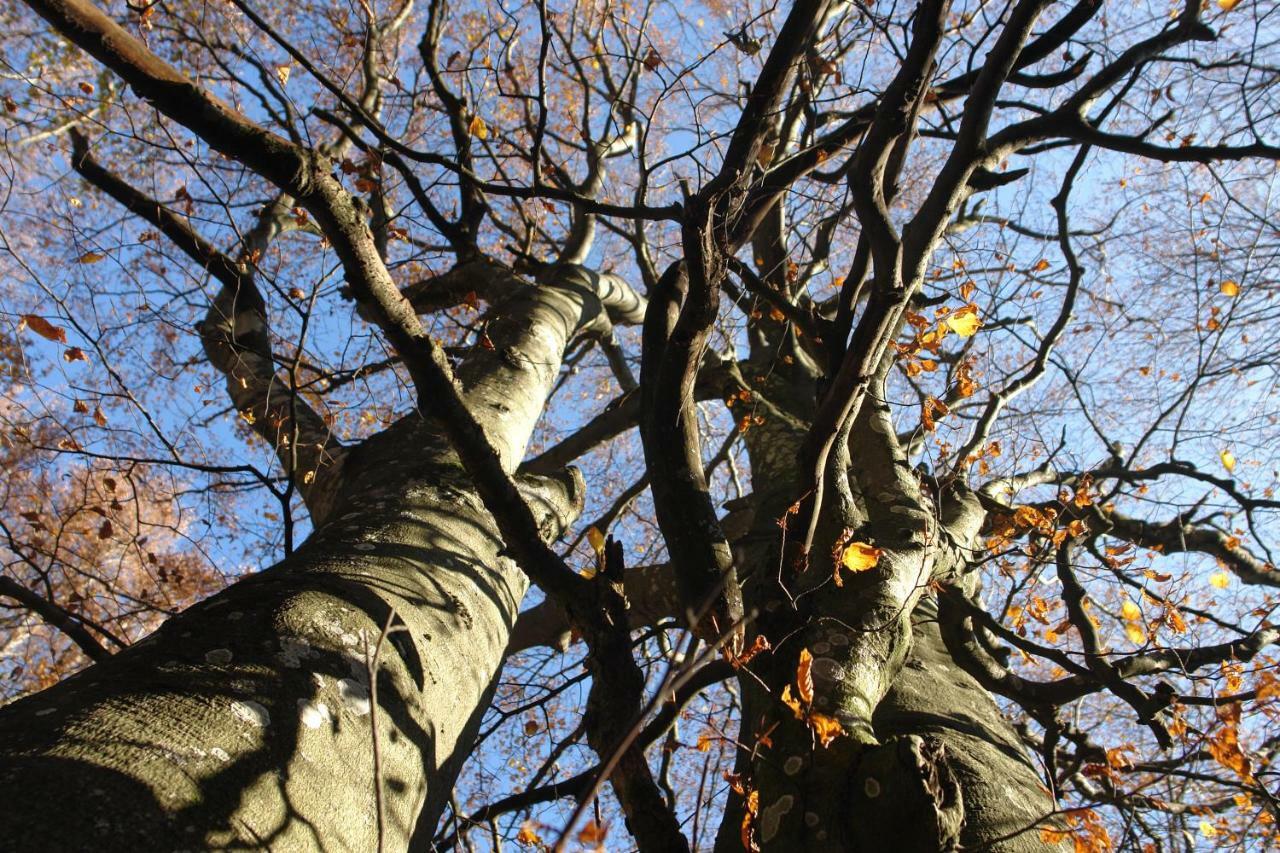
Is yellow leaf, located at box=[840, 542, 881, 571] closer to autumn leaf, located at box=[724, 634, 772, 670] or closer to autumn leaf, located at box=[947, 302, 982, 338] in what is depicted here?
autumn leaf, located at box=[724, 634, 772, 670]

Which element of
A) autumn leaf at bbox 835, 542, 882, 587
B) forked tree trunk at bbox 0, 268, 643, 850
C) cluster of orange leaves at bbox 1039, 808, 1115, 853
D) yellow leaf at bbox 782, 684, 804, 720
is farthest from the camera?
autumn leaf at bbox 835, 542, 882, 587

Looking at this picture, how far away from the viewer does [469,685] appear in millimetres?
1681

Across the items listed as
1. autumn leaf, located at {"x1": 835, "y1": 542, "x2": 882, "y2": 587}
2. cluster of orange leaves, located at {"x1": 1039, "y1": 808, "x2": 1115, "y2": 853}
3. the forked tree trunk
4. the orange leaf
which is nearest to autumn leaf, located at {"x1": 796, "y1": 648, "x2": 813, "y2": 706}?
the orange leaf

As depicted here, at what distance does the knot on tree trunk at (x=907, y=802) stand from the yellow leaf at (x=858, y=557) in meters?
0.63

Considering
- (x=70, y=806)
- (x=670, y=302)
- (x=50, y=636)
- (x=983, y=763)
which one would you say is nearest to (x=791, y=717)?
(x=983, y=763)

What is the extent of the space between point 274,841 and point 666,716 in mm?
1386

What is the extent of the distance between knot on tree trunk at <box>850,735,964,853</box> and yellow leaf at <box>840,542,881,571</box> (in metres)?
0.63

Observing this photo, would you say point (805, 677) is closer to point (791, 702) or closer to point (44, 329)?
point (791, 702)

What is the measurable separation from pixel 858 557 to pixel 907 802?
0.75 m

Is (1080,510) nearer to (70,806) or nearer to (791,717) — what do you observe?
(791,717)

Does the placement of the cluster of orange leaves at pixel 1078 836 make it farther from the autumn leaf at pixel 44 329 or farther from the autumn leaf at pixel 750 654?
the autumn leaf at pixel 44 329

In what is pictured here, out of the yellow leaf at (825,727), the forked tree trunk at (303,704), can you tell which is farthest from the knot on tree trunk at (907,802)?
the forked tree trunk at (303,704)

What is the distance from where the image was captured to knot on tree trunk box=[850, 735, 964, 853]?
48.9 inches

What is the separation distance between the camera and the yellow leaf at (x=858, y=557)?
194 centimetres
